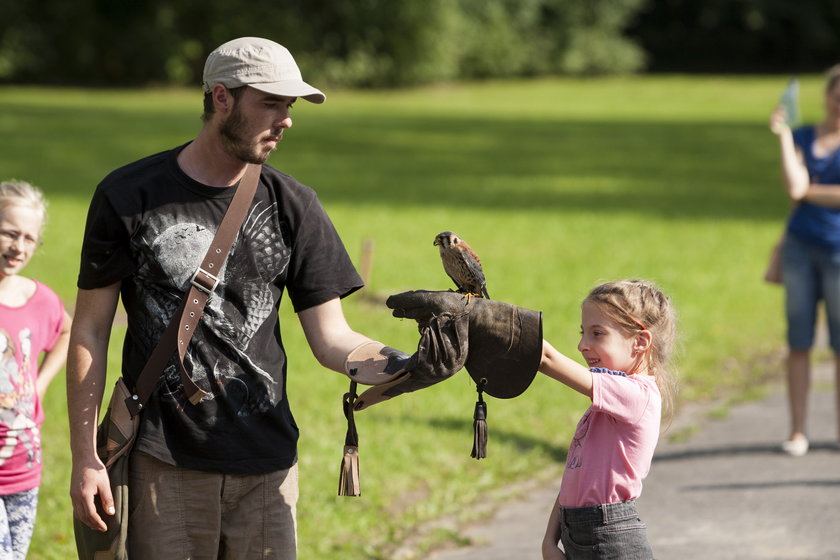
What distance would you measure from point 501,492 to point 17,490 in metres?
3.30

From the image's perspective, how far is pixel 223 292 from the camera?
3596 mm

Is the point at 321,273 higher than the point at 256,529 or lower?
higher

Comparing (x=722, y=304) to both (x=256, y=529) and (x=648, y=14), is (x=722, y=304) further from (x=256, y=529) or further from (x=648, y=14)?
(x=648, y=14)

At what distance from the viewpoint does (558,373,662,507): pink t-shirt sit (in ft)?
12.1

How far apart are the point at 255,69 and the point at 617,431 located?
1.54 meters

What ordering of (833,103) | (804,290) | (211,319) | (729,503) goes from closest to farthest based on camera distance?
(211,319) < (729,503) < (833,103) < (804,290)

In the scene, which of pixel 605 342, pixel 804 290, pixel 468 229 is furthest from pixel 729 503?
pixel 468 229

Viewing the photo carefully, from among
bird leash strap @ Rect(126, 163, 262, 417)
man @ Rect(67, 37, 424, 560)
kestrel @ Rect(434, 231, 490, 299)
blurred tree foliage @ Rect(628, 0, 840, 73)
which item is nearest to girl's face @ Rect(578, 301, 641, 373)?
→ kestrel @ Rect(434, 231, 490, 299)

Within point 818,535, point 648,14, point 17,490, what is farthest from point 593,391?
point 648,14

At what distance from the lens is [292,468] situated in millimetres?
3838

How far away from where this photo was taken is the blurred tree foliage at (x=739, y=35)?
216 ft

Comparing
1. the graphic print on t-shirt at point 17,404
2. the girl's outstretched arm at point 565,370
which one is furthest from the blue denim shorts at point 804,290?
the graphic print on t-shirt at point 17,404

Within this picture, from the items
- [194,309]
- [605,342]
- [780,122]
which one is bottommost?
[605,342]

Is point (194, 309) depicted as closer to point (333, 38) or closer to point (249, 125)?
point (249, 125)
